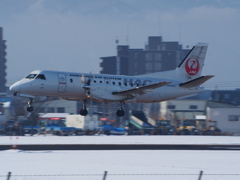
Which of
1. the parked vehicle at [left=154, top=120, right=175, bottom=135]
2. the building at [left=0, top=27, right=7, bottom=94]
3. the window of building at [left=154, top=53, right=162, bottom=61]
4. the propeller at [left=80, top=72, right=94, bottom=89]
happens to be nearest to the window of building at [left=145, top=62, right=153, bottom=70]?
the window of building at [left=154, top=53, right=162, bottom=61]

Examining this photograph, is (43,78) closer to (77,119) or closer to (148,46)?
(77,119)

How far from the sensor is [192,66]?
34719mm

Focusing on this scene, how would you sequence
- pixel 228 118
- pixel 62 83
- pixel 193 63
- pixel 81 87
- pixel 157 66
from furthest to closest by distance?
pixel 157 66
pixel 228 118
pixel 193 63
pixel 81 87
pixel 62 83

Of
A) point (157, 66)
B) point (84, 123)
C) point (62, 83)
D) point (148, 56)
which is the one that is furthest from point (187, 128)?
point (148, 56)

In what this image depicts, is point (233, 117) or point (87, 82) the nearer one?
point (87, 82)

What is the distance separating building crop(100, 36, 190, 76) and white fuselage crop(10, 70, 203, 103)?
93529 millimetres

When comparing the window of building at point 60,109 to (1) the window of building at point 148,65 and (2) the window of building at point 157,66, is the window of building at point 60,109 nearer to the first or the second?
(1) the window of building at point 148,65

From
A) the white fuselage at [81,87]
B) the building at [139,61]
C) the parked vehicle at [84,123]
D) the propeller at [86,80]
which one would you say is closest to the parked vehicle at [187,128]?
the parked vehicle at [84,123]

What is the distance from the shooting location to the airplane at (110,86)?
27141 millimetres

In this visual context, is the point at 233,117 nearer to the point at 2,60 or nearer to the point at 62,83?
the point at 62,83

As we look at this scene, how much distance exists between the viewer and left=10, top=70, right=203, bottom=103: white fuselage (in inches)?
1064
